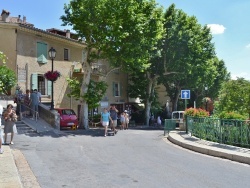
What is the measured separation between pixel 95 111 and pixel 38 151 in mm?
24689

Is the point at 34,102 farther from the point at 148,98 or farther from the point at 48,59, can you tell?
the point at 148,98

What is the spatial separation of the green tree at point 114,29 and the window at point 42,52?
5788mm

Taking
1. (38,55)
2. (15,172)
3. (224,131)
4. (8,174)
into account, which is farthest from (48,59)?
(8,174)

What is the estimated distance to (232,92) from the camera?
1753cm

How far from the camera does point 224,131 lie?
12531 millimetres

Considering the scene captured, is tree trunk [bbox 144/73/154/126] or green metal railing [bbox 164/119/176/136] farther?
tree trunk [bbox 144/73/154/126]

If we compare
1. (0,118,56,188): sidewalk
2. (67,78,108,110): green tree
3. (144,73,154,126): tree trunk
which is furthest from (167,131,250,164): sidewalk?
(144,73,154,126): tree trunk

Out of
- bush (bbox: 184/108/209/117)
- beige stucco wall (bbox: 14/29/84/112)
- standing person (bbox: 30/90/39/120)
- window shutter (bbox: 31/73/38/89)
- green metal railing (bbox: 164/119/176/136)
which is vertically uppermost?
beige stucco wall (bbox: 14/29/84/112)

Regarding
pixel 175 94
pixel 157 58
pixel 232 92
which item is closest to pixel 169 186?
pixel 232 92

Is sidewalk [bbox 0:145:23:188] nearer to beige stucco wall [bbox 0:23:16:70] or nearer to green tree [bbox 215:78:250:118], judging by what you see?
green tree [bbox 215:78:250:118]

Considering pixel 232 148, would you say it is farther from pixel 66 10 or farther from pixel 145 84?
pixel 145 84

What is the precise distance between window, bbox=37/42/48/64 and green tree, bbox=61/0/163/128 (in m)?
5.79

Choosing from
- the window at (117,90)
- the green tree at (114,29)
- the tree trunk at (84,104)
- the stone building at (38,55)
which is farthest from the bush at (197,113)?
the window at (117,90)

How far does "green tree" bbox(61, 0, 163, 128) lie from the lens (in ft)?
70.6
